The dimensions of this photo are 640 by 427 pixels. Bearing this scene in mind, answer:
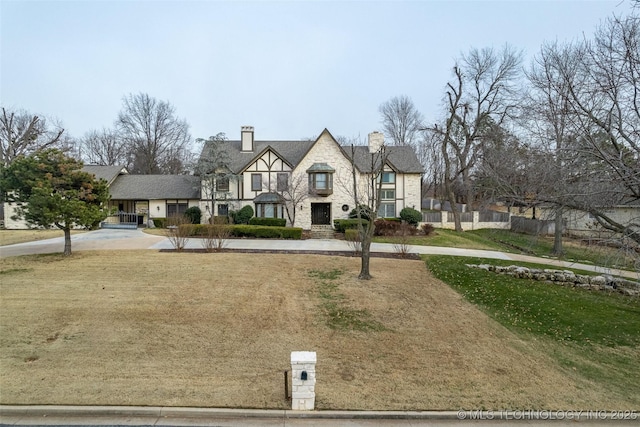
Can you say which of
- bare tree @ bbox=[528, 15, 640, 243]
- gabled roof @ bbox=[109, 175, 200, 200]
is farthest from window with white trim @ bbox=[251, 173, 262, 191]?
bare tree @ bbox=[528, 15, 640, 243]

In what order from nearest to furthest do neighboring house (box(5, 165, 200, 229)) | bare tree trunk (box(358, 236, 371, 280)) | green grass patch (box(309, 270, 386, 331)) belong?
green grass patch (box(309, 270, 386, 331)) → bare tree trunk (box(358, 236, 371, 280)) → neighboring house (box(5, 165, 200, 229))

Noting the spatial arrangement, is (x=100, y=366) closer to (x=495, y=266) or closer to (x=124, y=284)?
(x=124, y=284)

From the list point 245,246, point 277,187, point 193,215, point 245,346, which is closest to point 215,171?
point 193,215

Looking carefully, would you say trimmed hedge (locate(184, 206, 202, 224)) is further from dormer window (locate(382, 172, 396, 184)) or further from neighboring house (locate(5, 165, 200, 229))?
dormer window (locate(382, 172, 396, 184))

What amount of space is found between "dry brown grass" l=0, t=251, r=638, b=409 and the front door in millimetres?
15377

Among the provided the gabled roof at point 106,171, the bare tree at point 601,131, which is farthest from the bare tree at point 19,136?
the bare tree at point 601,131

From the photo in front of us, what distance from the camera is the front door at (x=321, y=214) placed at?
90.4 ft

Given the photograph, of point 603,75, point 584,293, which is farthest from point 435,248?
point 603,75

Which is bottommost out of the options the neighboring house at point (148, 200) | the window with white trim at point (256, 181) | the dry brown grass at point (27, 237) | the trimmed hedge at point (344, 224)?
the dry brown grass at point (27, 237)

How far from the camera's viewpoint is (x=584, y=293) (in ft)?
39.3

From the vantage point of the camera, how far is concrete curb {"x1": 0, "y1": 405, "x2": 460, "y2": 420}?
15.8 ft

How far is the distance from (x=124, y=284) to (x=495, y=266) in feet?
46.8

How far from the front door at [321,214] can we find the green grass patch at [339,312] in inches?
622

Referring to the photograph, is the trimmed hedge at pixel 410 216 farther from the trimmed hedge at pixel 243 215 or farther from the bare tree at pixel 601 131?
the bare tree at pixel 601 131
